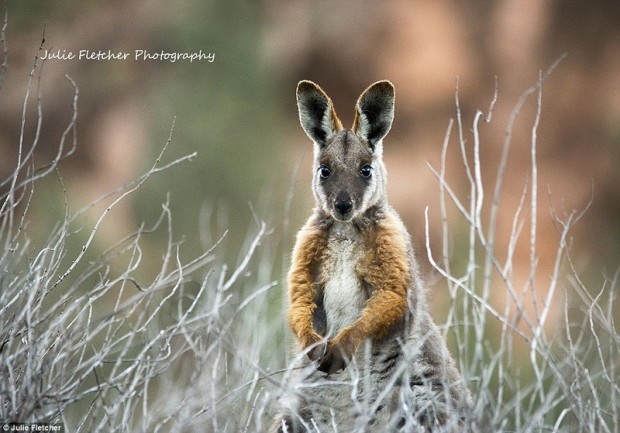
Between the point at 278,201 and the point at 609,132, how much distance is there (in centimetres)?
389

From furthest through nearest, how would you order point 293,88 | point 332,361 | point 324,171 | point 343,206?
point 293,88
point 324,171
point 343,206
point 332,361

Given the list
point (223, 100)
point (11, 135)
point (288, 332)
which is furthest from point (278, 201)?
point (288, 332)

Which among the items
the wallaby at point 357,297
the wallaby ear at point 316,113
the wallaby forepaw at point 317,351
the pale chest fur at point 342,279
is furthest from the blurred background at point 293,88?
the wallaby forepaw at point 317,351

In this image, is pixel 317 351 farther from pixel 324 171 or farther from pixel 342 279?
pixel 324 171

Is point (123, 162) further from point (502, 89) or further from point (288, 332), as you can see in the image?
point (288, 332)

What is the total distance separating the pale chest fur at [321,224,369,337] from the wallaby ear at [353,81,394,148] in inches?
19.7

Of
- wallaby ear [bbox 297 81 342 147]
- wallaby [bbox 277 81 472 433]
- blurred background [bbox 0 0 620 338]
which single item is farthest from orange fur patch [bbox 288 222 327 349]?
blurred background [bbox 0 0 620 338]

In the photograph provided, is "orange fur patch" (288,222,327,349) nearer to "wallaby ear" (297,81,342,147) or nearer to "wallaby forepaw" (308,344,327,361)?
"wallaby forepaw" (308,344,327,361)

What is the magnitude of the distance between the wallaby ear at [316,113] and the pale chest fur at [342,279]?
52 centimetres

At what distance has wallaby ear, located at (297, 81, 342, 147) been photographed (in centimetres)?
487

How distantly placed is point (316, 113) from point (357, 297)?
3.03ft

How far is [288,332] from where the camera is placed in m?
4.99

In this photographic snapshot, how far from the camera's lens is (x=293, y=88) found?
1220 centimetres

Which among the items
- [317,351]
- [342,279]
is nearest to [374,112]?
[342,279]
